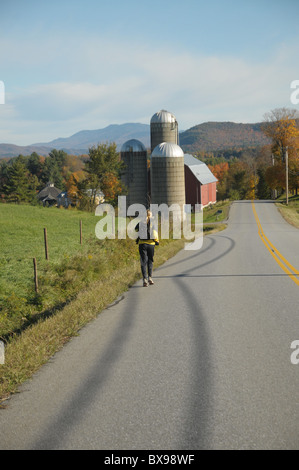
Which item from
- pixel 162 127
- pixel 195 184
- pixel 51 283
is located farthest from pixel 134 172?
pixel 51 283

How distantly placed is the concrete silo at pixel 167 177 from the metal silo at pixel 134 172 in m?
6.78

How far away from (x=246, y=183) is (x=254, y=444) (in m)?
106

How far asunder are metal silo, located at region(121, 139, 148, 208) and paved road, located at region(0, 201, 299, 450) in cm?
4541

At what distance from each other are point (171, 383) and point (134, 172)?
5008 centimetres

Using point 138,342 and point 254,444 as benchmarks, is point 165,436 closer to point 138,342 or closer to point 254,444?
point 254,444

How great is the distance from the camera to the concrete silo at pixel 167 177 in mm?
46500

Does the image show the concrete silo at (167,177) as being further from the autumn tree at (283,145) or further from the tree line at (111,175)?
the autumn tree at (283,145)

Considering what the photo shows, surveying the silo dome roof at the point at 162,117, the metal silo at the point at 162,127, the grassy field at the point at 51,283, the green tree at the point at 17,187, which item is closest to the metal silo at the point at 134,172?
the metal silo at the point at 162,127

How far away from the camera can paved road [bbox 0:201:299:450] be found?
382 cm

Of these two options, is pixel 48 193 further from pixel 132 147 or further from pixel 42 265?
pixel 42 265

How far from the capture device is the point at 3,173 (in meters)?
106

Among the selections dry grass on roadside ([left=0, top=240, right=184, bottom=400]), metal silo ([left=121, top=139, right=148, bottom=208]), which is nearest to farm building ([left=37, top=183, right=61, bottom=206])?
metal silo ([left=121, top=139, right=148, bottom=208])

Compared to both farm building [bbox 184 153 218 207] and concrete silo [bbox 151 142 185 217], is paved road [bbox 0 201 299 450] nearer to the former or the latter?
concrete silo [bbox 151 142 185 217]
